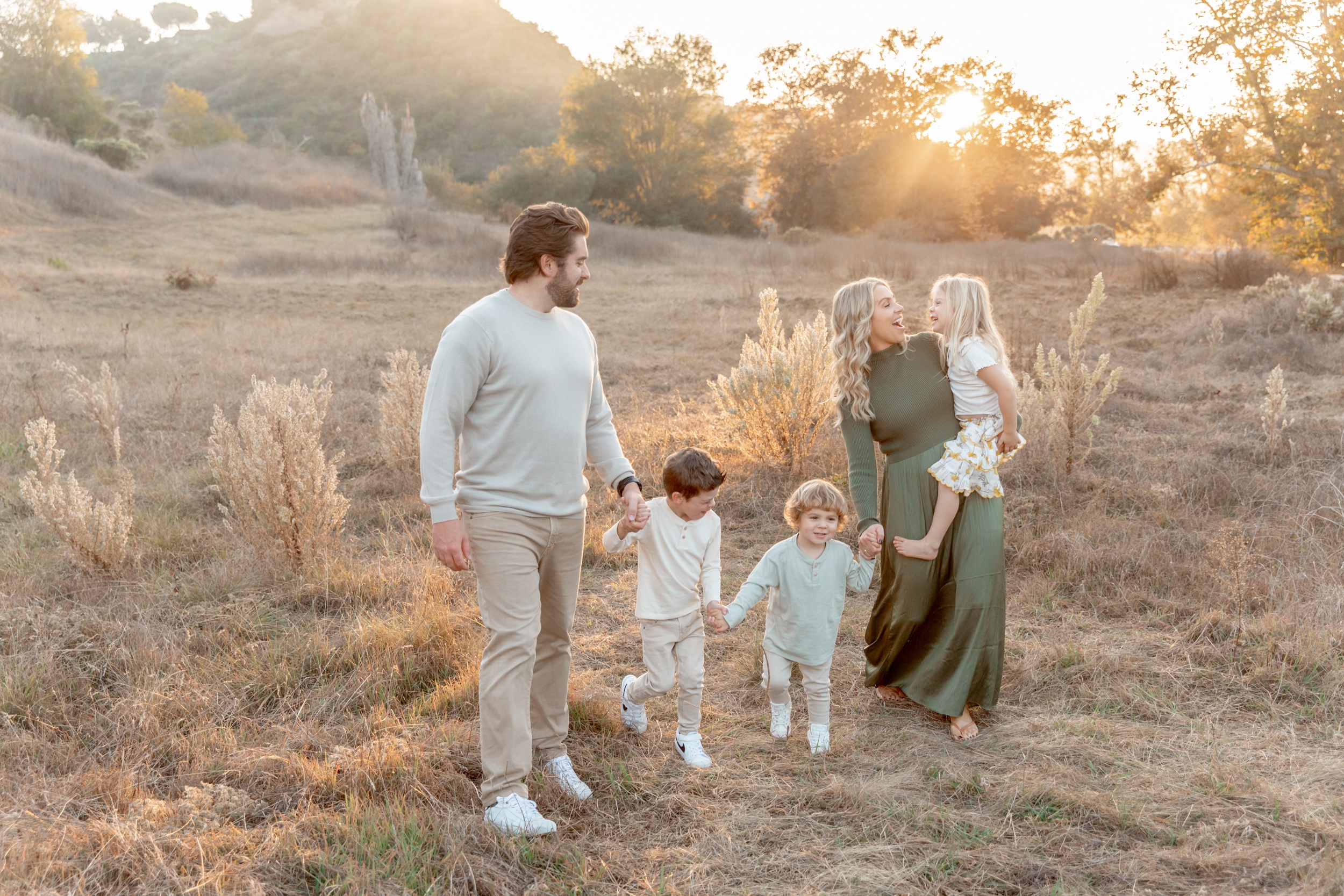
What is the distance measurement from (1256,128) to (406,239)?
2061 cm

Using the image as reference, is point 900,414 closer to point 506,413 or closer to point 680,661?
point 680,661

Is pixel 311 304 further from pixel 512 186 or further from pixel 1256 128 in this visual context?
pixel 512 186

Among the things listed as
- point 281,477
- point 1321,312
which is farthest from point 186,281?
point 1321,312

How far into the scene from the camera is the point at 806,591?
3211 mm

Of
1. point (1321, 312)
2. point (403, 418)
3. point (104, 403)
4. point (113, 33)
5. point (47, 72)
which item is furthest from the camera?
point (113, 33)

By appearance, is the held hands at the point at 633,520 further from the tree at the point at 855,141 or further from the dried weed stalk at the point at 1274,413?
the tree at the point at 855,141

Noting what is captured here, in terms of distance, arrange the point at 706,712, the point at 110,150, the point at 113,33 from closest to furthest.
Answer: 1. the point at 706,712
2. the point at 110,150
3. the point at 113,33

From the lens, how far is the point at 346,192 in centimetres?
3588

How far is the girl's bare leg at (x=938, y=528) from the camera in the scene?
325cm

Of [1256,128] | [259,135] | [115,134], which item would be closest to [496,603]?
[1256,128]

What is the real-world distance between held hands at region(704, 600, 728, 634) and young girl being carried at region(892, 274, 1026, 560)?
81 cm

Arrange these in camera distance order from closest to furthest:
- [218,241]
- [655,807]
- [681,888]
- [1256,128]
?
[681,888]
[655,807]
[1256,128]
[218,241]

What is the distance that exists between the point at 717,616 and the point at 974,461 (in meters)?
1.17

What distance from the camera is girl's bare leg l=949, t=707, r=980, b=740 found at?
3.31 m
